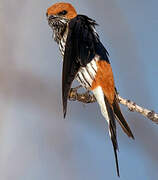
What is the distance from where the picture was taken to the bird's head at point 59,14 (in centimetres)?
64

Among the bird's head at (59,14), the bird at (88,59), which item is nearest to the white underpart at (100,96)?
the bird at (88,59)

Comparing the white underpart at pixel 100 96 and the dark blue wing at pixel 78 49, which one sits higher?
the dark blue wing at pixel 78 49

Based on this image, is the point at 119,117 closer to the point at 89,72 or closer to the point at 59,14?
the point at 89,72

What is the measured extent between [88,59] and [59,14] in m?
0.10

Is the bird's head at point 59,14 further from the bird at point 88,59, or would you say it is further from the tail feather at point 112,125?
the tail feather at point 112,125

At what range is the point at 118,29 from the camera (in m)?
0.87

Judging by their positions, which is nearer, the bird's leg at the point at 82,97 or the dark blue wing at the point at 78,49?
the dark blue wing at the point at 78,49

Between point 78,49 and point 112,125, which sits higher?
point 78,49

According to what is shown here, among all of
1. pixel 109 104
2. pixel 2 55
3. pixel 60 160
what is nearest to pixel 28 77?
pixel 2 55

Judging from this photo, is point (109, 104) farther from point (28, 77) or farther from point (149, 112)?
point (28, 77)

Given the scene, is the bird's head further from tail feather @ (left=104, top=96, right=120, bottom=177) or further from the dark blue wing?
tail feather @ (left=104, top=96, right=120, bottom=177)

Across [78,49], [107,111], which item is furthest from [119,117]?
[78,49]

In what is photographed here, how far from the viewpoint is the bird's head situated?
64 cm

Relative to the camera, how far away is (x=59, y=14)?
25.4 inches
